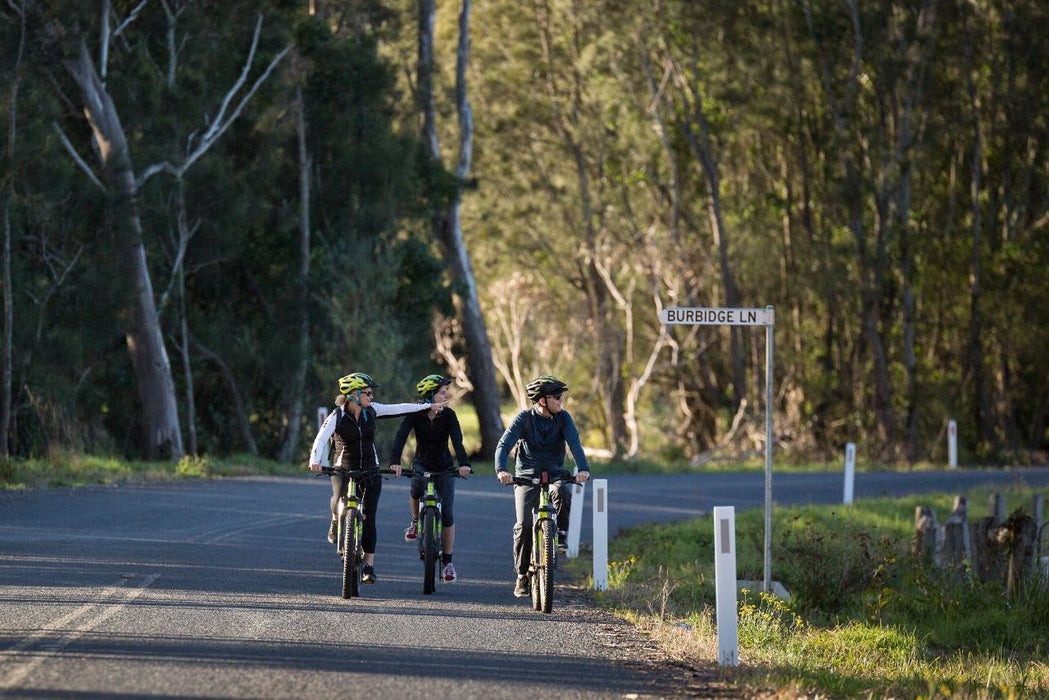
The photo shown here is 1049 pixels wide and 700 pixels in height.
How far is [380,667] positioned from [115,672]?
1521mm

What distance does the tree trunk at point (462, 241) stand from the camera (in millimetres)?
42062

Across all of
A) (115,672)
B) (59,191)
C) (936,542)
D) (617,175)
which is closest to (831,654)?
(115,672)

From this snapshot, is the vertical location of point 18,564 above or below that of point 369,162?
below

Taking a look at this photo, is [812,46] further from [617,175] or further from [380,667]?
[380,667]

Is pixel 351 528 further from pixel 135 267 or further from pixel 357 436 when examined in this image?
pixel 135 267

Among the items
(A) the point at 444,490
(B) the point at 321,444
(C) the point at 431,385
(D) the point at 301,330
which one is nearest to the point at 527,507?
(A) the point at 444,490

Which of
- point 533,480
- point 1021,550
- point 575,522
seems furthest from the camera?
point 575,522

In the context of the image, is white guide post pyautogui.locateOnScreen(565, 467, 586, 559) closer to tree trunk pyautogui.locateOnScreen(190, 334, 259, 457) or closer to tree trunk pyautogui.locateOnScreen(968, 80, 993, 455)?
tree trunk pyautogui.locateOnScreen(190, 334, 259, 457)

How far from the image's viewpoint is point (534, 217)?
54469mm

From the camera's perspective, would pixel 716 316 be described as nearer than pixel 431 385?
No

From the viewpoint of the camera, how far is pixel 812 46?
43062 mm

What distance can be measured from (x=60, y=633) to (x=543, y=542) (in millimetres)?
3959

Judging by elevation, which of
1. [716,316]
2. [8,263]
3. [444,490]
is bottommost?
[444,490]

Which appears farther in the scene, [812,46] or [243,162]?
[812,46]
